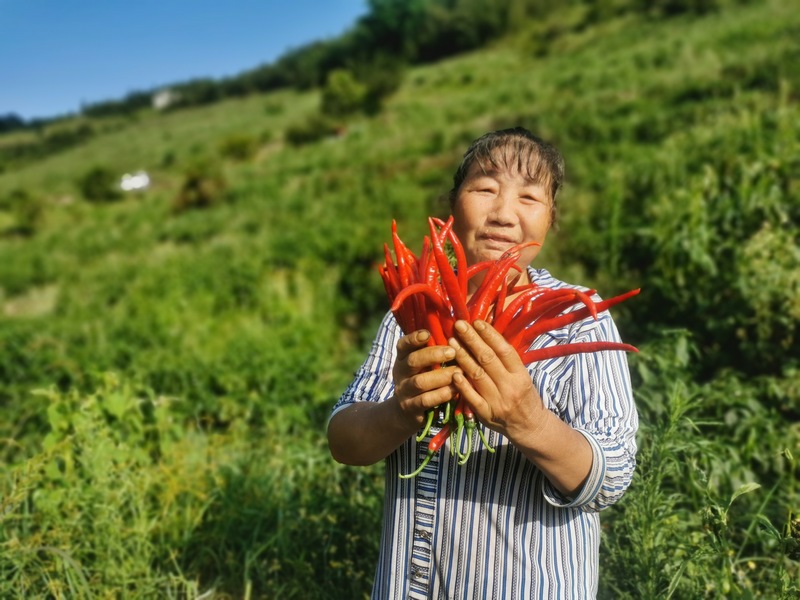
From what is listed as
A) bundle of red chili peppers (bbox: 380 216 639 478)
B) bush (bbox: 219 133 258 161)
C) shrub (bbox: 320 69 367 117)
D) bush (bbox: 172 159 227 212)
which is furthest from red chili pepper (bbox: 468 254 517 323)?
shrub (bbox: 320 69 367 117)

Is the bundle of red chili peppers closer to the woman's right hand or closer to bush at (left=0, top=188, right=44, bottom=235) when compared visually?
the woman's right hand

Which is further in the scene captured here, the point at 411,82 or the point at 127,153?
the point at 127,153

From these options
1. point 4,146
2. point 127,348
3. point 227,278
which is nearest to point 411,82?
point 227,278

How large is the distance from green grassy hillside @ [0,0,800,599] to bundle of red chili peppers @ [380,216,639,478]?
2.32 feet

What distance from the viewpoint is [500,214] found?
1.53 m

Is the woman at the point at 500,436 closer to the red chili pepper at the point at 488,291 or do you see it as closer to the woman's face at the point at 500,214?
the woman's face at the point at 500,214

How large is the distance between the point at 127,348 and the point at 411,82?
36.1 meters

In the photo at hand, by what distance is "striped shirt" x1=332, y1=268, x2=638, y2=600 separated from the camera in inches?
54.4

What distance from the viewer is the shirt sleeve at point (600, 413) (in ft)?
4.20

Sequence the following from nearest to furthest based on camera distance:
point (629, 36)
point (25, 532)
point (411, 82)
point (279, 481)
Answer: point (25, 532) → point (279, 481) → point (629, 36) → point (411, 82)

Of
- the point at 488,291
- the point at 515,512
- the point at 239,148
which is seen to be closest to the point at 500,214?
the point at 488,291

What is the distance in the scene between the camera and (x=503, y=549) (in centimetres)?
142

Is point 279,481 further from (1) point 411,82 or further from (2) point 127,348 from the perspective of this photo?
(1) point 411,82

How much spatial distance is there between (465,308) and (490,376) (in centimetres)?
14
